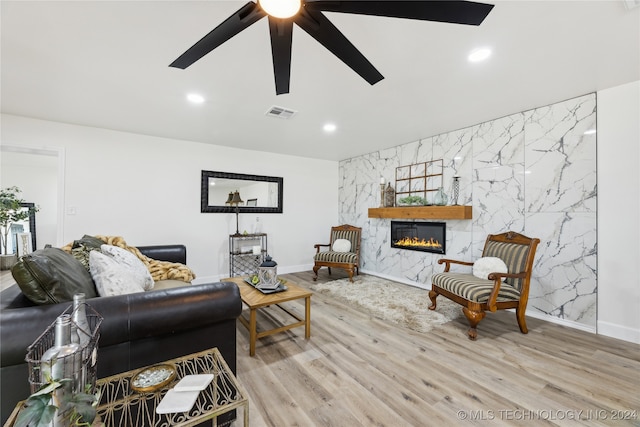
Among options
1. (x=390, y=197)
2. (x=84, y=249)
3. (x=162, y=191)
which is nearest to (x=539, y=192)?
(x=390, y=197)

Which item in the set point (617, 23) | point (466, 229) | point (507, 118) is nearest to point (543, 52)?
point (617, 23)

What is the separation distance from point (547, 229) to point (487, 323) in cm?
127

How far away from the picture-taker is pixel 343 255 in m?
4.70

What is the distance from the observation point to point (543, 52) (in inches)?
81.1

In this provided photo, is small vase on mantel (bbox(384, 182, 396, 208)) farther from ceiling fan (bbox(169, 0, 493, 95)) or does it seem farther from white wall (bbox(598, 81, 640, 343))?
ceiling fan (bbox(169, 0, 493, 95))

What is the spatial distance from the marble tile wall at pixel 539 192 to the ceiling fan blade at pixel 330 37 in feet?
8.43

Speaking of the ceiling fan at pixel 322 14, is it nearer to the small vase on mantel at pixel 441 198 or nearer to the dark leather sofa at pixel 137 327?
the dark leather sofa at pixel 137 327

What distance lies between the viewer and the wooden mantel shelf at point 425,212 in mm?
3651

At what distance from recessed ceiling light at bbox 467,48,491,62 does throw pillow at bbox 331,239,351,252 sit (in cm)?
347

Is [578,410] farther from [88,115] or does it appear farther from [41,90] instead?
[88,115]

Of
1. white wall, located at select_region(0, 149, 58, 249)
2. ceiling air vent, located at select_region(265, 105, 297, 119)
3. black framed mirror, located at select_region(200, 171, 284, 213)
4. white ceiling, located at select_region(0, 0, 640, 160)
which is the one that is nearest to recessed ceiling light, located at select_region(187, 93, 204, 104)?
white ceiling, located at select_region(0, 0, 640, 160)

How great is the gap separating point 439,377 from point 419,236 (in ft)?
8.96

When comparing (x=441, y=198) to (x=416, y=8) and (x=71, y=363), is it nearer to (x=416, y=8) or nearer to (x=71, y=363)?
(x=416, y=8)

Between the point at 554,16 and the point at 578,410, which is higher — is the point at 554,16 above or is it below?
above
